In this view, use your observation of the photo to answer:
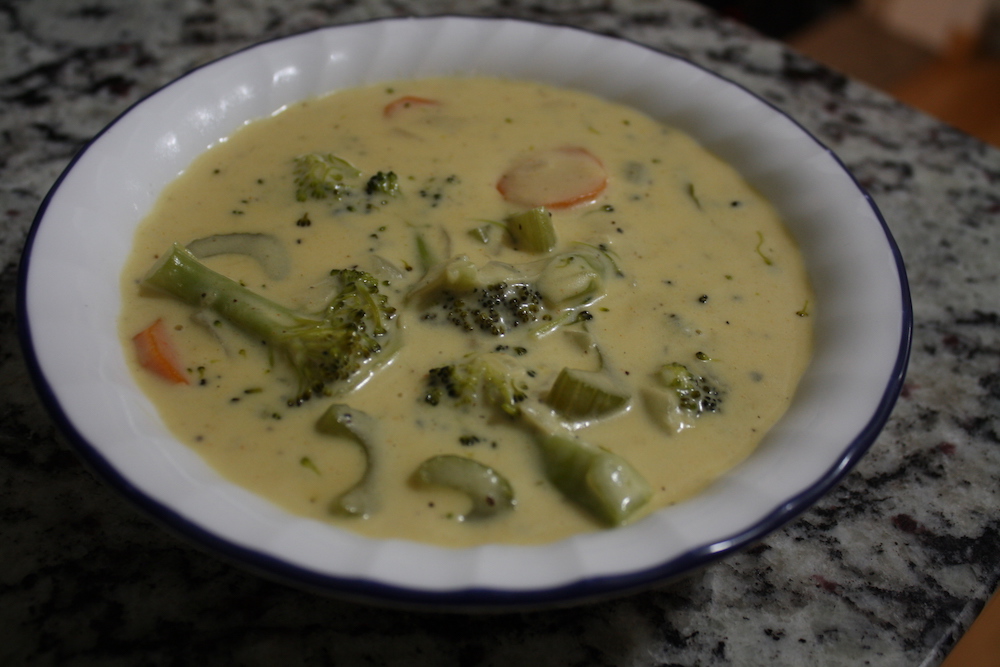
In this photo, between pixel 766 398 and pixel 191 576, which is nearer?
pixel 191 576

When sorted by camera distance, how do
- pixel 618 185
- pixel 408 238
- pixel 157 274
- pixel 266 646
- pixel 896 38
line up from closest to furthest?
pixel 266 646 < pixel 157 274 < pixel 408 238 < pixel 618 185 < pixel 896 38

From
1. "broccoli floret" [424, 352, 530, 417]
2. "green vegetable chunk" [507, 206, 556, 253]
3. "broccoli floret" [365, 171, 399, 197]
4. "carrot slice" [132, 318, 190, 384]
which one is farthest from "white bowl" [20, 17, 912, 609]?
"green vegetable chunk" [507, 206, 556, 253]

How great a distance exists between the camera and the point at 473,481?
1.76 metres

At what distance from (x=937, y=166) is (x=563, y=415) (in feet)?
7.00

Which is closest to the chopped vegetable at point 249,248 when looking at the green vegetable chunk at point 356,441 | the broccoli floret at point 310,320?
the broccoli floret at point 310,320

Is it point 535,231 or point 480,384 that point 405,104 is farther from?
point 480,384

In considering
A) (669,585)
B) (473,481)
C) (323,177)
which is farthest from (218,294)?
(669,585)

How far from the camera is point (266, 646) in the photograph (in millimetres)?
1741

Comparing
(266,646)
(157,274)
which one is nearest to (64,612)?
(266,646)

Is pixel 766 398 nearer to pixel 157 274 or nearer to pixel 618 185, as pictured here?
pixel 618 185

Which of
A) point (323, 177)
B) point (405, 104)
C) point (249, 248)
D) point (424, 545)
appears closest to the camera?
point (424, 545)

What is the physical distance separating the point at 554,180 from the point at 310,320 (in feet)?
3.01

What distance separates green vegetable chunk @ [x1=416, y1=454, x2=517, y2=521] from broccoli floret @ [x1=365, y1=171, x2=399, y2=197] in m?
0.99

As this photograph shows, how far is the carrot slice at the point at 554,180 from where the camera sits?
8.32 ft
